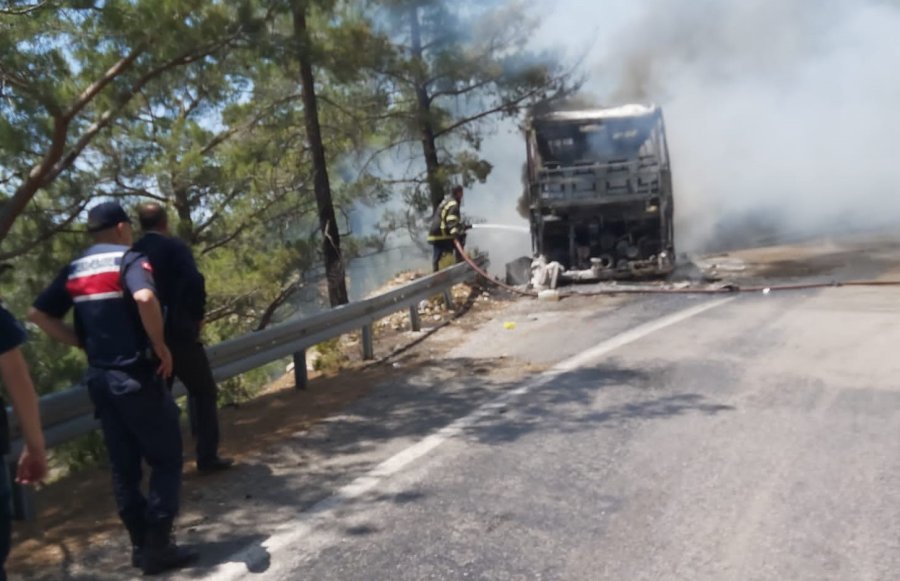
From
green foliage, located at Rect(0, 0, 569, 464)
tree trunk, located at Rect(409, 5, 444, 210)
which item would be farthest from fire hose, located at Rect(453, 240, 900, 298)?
tree trunk, located at Rect(409, 5, 444, 210)

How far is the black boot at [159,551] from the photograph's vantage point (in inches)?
170

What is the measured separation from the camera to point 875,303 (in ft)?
37.5

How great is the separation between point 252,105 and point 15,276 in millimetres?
5519

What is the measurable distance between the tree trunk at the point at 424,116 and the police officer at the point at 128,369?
13385 millimetres

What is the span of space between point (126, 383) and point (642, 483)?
8.71ft

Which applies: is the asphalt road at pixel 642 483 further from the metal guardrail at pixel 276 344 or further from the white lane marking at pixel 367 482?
the metal guardrail at pixel 276 344

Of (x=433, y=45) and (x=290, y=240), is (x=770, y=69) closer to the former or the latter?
(x=433, y=45)

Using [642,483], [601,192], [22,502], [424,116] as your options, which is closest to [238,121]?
[424,116]

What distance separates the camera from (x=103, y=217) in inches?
176

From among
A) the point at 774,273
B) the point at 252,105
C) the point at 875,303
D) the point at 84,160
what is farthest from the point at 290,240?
the point at 875,303

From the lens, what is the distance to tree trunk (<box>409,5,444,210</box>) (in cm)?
1764

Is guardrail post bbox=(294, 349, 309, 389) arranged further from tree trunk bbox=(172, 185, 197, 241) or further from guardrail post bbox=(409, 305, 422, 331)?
tree trunk bbox=(172, 185, 197, 241)

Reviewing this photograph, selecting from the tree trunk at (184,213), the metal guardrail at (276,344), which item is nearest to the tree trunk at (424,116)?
the tree trunk at (184,213)

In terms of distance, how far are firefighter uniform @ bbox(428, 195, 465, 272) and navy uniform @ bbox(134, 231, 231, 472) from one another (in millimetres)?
8095
